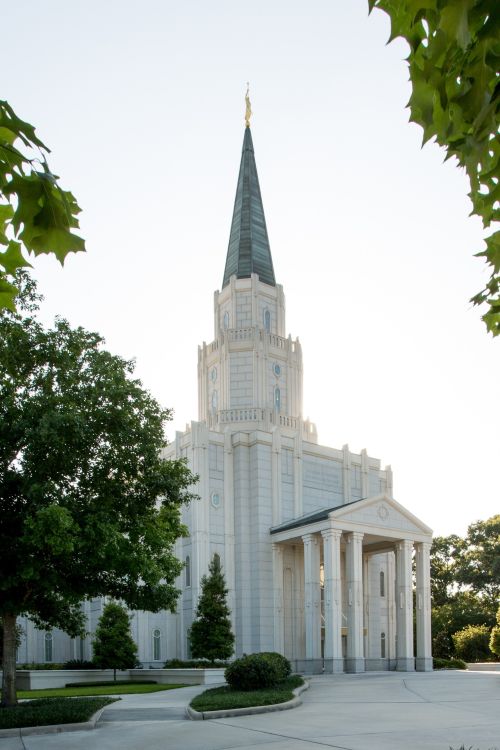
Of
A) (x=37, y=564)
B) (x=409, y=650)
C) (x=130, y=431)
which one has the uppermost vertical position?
(x=130, y=431)

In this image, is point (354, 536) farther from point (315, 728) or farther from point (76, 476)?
point (315, 728)

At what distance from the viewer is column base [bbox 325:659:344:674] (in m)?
44.5

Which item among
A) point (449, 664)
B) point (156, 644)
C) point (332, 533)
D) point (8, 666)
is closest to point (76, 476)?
point (8, 666)

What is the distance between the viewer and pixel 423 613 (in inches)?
1981

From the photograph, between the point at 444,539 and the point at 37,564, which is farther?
the point at 444,539

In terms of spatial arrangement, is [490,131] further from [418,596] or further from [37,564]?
[418,596]

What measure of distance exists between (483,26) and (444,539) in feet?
256

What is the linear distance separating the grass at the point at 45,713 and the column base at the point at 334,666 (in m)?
26.4

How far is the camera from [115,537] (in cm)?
1964

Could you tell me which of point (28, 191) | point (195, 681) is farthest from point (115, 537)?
point (195, 681)

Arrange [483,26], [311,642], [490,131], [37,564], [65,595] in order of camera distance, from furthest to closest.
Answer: [311,642] < [65,595] < [37,564] < [490,131] < [483,26]

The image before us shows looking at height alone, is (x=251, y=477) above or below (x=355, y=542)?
above

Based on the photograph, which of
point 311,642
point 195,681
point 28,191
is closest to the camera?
point 28,191

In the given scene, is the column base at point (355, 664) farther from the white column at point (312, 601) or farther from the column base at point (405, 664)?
the column base at point (405, 664)
